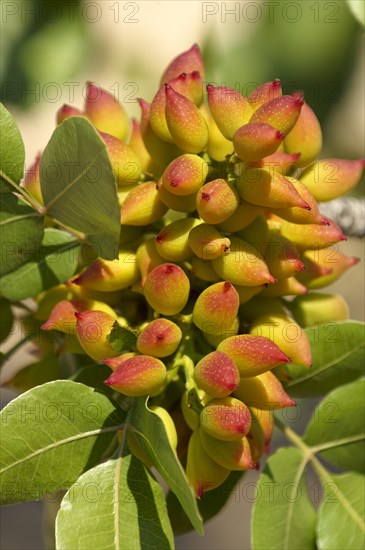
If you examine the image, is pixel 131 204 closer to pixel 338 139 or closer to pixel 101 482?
pixel 101 482

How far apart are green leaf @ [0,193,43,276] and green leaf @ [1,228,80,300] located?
19 millimetres

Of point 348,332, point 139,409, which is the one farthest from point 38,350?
point 348,332

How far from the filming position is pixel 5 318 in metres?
1.00

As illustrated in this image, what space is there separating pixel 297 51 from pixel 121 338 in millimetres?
979

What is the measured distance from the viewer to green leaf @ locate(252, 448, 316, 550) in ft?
2.90

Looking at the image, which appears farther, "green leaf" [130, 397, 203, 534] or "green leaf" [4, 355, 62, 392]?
"green leaf" [4, 355, 62, 392]

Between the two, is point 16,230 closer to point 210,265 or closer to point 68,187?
point 68,187

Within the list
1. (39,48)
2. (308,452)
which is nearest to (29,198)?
(308,452)

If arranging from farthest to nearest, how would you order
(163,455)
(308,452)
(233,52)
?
(233,52) < (308,452) < (163,455)

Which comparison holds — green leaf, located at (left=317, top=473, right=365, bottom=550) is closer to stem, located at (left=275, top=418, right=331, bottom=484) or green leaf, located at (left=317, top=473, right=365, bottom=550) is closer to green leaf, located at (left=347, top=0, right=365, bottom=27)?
stem, located at (left=275, top=418, right=331, bottom=484)

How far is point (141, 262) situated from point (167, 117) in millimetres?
157

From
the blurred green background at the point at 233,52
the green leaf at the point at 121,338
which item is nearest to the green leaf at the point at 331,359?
the green leaf at the point at 121,338

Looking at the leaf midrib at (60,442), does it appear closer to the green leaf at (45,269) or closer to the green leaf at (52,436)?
the green leaf at (52,436)

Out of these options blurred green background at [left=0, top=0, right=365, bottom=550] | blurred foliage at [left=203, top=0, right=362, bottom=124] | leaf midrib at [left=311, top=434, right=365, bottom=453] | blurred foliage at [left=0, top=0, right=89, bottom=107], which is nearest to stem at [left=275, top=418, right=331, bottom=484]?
leaf midrib at [left=311, top=434, right=365, bottom=453]
